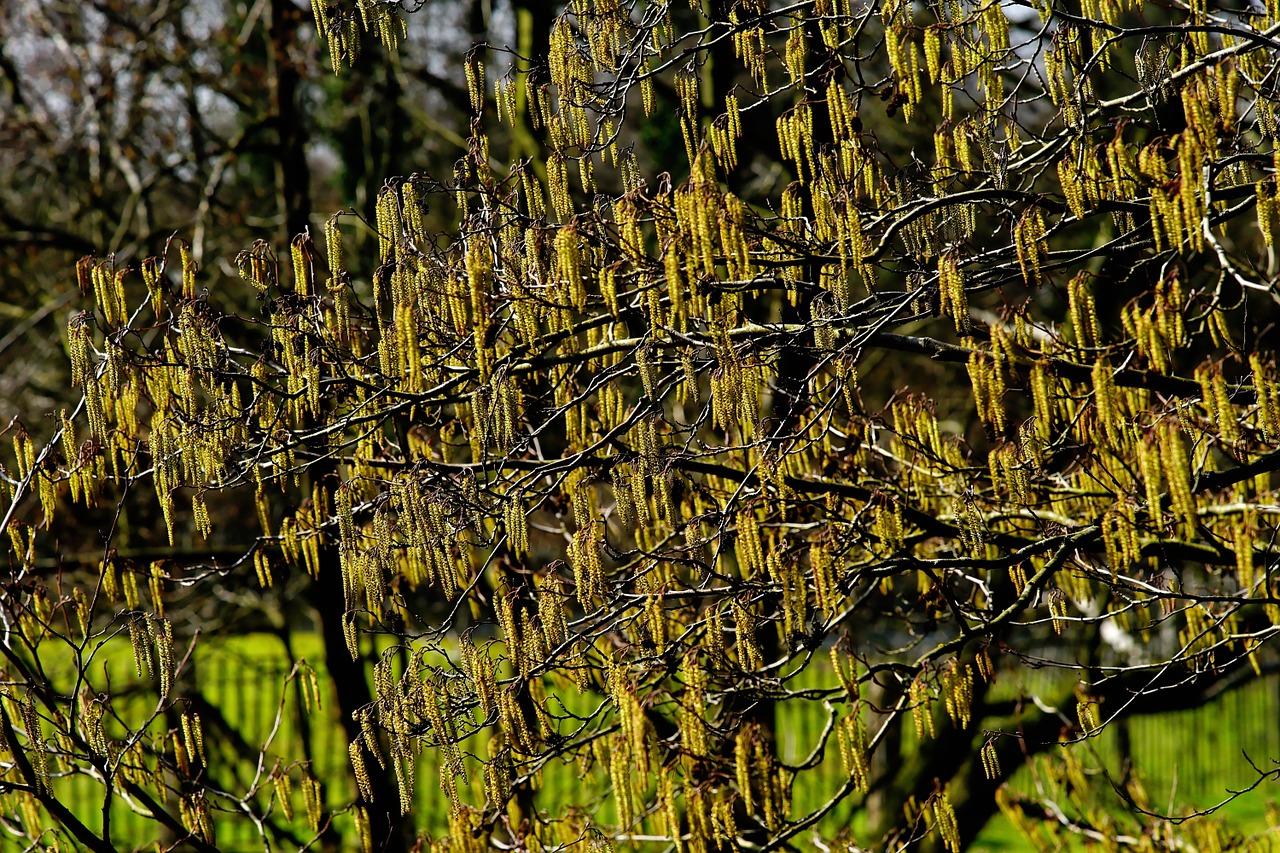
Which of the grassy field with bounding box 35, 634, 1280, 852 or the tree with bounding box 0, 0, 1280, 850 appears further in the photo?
the grassy field with bounding box 35, 634, 1280, 852

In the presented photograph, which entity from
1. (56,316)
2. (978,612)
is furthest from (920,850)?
(56,316)

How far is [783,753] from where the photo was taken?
1020 cm

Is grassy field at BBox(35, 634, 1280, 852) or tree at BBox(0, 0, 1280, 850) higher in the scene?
tree at BBox(0, 0, 1280, 850)

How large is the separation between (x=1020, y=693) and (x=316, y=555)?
3.51m

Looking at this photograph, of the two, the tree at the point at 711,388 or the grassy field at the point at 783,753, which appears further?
the grassy field at the point at 783,753

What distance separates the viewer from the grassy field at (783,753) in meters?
9.12

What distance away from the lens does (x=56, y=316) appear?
367 inches

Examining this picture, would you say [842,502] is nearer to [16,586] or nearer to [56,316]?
[16,586]

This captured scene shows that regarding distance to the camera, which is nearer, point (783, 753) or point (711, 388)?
point (711, 388)

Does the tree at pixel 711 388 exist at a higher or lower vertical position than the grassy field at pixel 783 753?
higher

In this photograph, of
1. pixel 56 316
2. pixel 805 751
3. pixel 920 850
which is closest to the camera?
pixel 920 850

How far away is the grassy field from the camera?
9.12 m

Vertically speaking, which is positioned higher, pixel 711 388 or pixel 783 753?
pixel 711 388

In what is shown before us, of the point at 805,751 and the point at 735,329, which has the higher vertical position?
the point at 735,329
